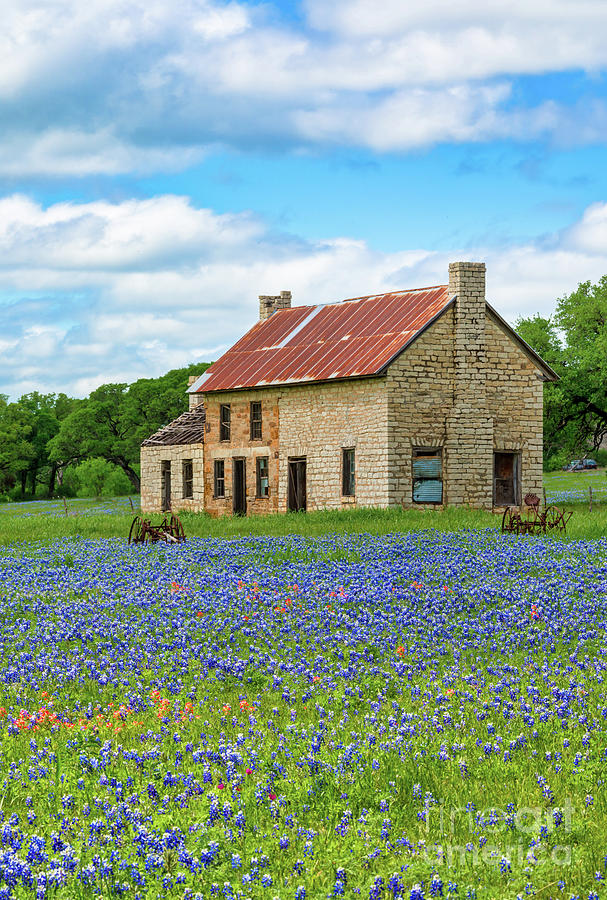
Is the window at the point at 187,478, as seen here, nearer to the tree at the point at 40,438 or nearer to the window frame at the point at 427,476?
the window frame at the point at 427,476

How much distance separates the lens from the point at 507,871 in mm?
5242

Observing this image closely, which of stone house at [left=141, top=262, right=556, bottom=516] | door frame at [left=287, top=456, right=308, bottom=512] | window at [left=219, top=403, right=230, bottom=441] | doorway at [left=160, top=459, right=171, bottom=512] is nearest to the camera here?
stone house at [left=141, top=262, right=556, bottom=516]

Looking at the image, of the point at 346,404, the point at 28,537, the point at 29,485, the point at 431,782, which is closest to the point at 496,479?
the point at 346,404

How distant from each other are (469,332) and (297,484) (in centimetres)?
812

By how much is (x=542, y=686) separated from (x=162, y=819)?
4.35 metres

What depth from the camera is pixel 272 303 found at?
4553 cm

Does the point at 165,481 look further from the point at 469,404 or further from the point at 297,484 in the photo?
the point at 469,404

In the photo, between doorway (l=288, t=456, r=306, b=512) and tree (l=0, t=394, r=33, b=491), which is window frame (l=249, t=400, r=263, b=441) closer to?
doorway (l=288, t=456, r=306, b=512)

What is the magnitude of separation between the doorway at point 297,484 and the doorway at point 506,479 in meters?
6.71

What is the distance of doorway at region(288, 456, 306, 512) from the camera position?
3772 centimetres

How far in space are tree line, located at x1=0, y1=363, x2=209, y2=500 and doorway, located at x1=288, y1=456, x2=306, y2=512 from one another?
38.3 metres

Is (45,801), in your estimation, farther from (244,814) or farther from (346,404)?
(346,404)

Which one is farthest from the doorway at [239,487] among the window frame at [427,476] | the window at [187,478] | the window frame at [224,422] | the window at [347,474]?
the window frame at [427,476]

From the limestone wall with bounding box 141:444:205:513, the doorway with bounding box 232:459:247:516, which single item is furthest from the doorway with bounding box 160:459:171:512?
the doorway with bounding box 232:459:247:516
